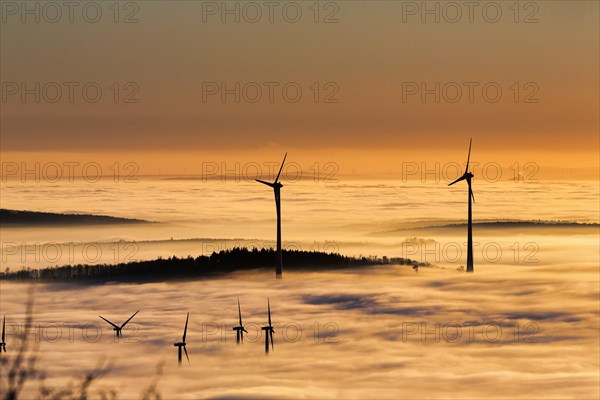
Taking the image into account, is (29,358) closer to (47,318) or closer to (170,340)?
(170,340)

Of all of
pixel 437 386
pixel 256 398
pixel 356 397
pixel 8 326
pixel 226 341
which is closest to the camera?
pixel 256 398

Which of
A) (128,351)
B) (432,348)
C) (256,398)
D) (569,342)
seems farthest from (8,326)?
(569,342)

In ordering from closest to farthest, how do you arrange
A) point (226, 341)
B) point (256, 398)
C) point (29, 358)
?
point (29, 358)
point (256, 398)
point (226, 341)

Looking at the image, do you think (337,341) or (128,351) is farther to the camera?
(337,341)

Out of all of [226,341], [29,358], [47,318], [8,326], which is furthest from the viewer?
[47,318]

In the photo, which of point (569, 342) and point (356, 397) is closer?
point (356, 397)

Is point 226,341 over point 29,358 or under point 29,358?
under

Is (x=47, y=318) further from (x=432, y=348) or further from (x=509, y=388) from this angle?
(x=509, y=388)

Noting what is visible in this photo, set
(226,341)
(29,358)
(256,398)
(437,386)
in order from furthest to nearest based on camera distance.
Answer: (226,341), (437,386), (256,398), (29,358)

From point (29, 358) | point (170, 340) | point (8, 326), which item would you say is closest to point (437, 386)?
point (170, 340)
